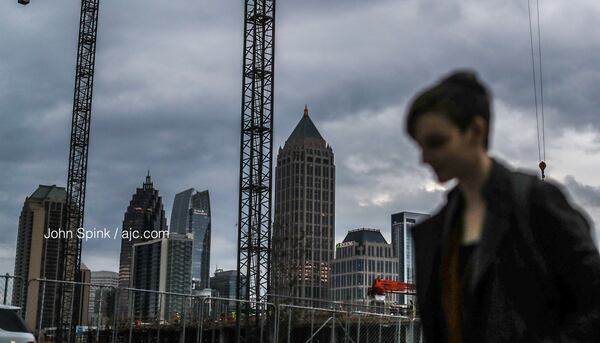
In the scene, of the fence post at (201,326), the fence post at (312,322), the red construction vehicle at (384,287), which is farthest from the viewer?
the red construction vehicle at (384,287)

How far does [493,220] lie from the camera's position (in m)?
1.55

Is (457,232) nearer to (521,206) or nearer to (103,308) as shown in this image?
(521,206)

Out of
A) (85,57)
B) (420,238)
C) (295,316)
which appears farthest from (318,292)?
(420,238)

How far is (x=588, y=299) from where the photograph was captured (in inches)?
58.9

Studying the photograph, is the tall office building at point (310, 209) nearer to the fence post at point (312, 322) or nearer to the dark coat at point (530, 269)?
the fence post at point (312, 322)

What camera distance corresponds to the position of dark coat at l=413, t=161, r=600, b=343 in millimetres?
1498

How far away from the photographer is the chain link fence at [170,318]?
19534mm

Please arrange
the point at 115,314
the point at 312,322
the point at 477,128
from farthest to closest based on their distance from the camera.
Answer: the point at 312,322
the point at 115,314
the point at 477,128

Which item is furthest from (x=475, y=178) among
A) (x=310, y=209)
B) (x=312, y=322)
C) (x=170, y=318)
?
(x=310, y=209)

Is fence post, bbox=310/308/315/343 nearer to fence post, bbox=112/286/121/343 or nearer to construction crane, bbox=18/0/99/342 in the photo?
fence post, bbox=112/286/121/343

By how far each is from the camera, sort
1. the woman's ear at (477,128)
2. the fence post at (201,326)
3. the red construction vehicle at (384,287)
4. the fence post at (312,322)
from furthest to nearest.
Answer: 1. the red construction vehicle at (384,287)
2. the fence post at (312,322)
3. the fence post at (201,326)
4. the woman's ear at (477,128)

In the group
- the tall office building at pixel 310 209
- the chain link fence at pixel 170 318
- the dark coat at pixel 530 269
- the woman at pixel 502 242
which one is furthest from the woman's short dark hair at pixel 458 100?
the tall office building at pixel 310 209

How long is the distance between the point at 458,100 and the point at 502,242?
288 mm

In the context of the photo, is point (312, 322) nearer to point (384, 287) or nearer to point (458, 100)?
point (458, 100)
